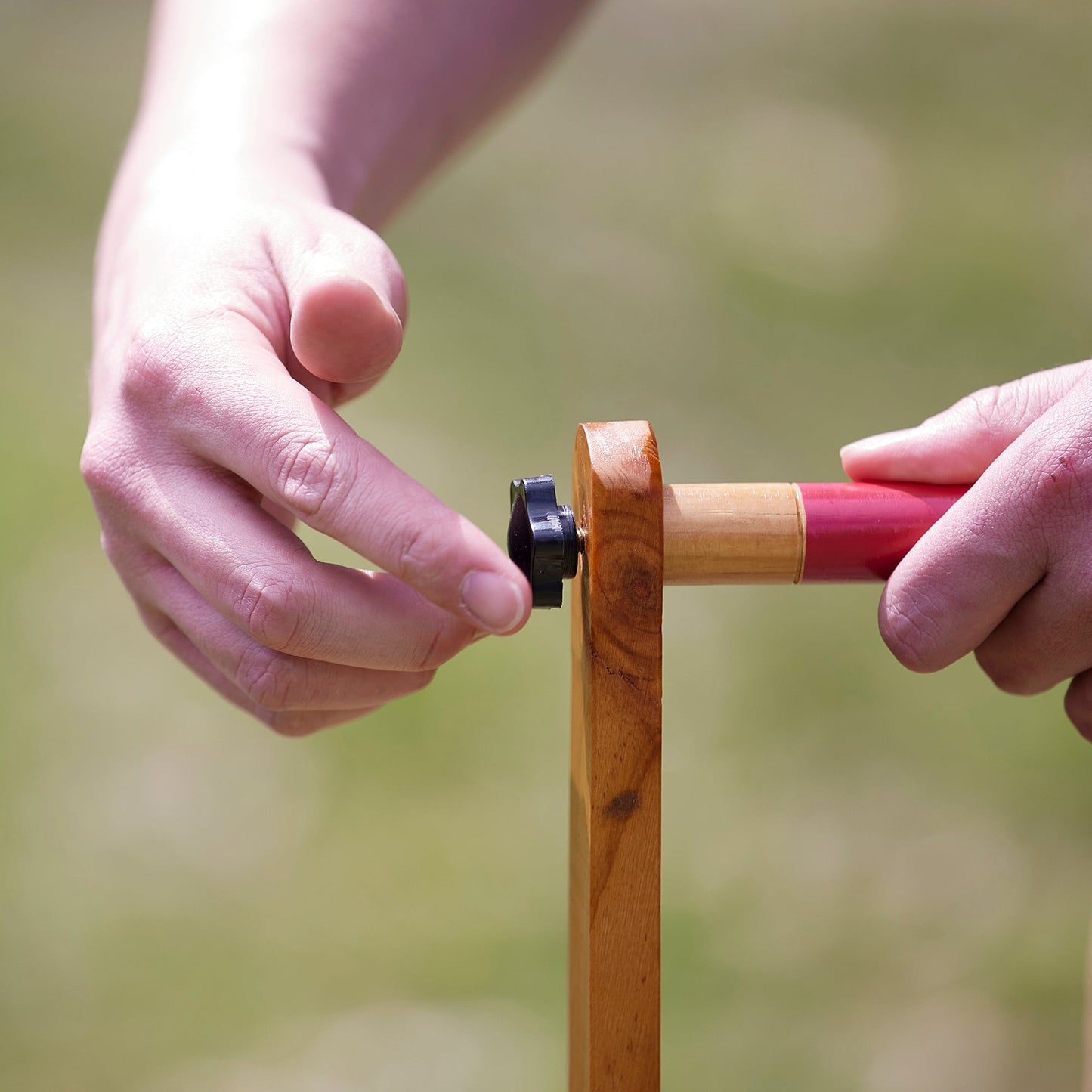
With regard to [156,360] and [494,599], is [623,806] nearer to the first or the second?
[494,599]

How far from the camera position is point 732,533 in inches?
25.4

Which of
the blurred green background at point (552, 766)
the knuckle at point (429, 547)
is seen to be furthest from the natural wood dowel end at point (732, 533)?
the blurred green background at point (552, 766)

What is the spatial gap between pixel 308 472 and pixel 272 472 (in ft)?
0.07

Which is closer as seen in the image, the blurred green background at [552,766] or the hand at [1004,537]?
the hand at [1004,537]

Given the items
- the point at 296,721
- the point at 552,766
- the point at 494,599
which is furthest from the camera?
the point at 552,766

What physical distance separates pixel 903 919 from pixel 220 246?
1349mm

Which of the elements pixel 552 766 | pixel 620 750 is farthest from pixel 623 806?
pixel 552 766

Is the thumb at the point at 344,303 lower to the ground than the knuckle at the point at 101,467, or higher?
higher

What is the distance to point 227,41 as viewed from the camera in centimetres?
91

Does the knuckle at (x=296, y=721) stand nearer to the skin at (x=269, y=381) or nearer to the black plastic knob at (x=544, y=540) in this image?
the skin at (x=269, y=381)

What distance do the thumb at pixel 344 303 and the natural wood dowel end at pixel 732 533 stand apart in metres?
0.18

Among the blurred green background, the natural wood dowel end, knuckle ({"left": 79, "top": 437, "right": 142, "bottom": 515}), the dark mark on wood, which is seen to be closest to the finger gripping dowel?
the natural wood dowel end

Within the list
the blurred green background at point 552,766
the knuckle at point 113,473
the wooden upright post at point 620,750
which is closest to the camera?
the wooden upright post at point 620,750

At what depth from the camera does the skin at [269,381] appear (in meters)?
0.63
